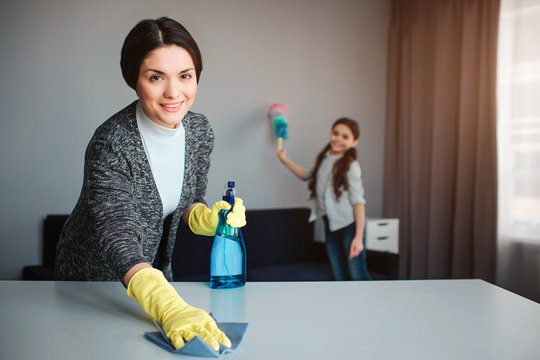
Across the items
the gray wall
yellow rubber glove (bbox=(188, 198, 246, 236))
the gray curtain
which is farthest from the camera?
the gray curtain

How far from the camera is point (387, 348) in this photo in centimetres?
82

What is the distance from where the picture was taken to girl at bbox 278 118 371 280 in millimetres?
2854

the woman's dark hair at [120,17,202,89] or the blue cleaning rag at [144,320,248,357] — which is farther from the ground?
the woman's dark hair at [120,17,202,89]

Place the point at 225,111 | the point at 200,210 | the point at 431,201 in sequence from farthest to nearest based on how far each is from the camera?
the point at 431,201 < the point at 225,111 < the point at 200,210

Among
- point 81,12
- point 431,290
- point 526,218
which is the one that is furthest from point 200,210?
point 526,218

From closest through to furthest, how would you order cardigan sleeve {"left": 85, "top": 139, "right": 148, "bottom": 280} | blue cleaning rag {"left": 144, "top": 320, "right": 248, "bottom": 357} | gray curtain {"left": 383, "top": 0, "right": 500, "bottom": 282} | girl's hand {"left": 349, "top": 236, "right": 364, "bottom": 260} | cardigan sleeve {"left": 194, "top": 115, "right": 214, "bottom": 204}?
blue cleaning rag {"left": 144, "top": 320, "right": 248, "bottom": 357}
cardigan sleeve {"left": 85, "top": 139, "right": 148, "bottom": 280}
cardigan sleeve {"left": 194, "top": 115, "right": 214, "bottom": 204}
girl's hand {"left": 349, "top": 236, "right": 364, "bottom": 260}
gray curtain {"left": 383, "top": 0, "right": 500, "bottom": 282}

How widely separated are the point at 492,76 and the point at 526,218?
39.5 inches

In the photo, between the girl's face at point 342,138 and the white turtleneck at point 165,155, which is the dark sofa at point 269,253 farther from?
the white turtleneck at point 165,155

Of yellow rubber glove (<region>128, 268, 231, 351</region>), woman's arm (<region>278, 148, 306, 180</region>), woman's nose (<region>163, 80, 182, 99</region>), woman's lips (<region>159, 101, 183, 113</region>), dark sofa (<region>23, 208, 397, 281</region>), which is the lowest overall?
dark sofa (<region>23, 208, 397, 281</region>)

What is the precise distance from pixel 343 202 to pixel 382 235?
35.3 inches

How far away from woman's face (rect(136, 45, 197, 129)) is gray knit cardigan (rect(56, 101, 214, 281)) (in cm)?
9

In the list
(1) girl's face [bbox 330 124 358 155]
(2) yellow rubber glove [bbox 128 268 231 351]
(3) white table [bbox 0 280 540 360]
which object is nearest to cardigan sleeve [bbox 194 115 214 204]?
(3) white table [bbox 0 280 540 360]

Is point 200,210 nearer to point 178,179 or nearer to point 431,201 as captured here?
point 178,179

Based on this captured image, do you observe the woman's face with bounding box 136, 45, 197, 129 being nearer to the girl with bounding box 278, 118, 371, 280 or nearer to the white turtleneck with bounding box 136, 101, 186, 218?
the white turtleneck with bounding box 136, 101, 186, 218
